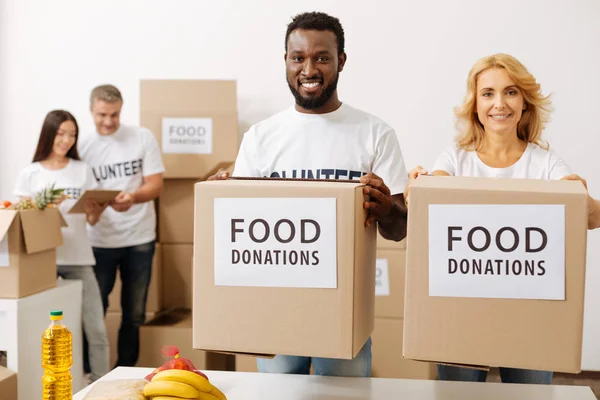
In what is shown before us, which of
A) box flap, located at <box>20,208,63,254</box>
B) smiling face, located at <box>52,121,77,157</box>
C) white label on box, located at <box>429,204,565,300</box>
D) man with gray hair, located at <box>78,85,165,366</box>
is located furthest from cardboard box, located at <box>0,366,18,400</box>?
white label on box, located at <box>429,204,565,300</box>

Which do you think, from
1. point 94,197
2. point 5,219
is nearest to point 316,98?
point 5,219

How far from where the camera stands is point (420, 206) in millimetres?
999

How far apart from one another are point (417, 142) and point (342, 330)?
2477mm

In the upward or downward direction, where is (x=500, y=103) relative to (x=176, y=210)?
upward

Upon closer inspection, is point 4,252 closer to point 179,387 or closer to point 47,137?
point 47,137

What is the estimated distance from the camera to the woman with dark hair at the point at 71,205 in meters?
2.73

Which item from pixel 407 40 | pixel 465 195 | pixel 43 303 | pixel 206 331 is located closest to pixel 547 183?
pixel 465 195

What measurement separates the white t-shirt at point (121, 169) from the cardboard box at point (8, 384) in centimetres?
92

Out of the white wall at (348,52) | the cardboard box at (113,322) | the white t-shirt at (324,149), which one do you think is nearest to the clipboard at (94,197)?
the cardboard box at (113,322)

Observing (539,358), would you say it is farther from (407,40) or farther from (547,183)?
(407,40)

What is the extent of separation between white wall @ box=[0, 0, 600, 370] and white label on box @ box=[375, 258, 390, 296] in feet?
2.33

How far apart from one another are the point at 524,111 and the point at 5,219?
170 centimetres

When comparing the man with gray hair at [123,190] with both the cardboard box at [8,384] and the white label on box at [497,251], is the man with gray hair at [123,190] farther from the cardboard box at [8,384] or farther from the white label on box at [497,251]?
the white label on box at [497,251]

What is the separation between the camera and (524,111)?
158 centimetres
